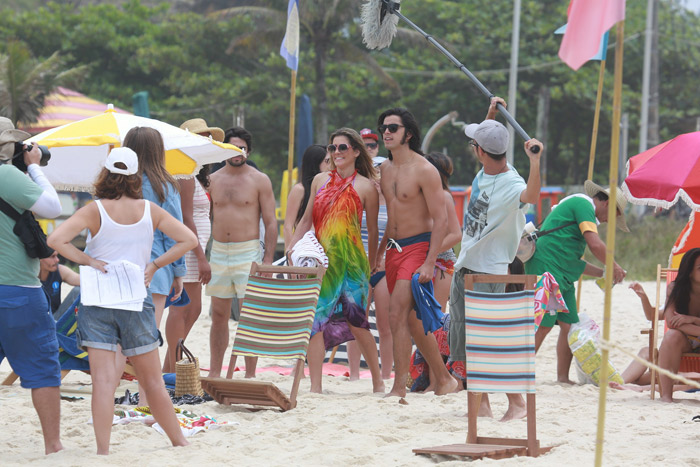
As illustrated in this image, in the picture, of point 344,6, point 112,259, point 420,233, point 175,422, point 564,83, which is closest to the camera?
point 112,259

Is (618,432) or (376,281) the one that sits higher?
(376,281)

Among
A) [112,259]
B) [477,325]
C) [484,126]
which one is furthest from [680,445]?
[112,259]

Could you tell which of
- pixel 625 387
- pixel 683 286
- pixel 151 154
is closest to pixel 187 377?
pixel 151 154

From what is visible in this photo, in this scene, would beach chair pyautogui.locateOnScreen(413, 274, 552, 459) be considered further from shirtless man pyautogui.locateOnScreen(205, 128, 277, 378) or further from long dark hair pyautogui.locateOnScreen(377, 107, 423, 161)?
shirtless man pyautogui.locateOnScreen(205, 128, 277, 378)

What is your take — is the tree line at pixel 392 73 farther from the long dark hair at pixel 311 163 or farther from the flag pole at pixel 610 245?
the flag pole at pixel 610 245

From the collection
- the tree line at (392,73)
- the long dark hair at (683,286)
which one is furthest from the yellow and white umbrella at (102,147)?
the tree line at (392,73)

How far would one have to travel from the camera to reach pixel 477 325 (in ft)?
15.0

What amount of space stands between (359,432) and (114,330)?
151 centimetres

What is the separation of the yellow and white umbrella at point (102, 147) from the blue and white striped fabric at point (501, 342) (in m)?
2.49

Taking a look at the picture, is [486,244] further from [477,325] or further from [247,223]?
[247,223]

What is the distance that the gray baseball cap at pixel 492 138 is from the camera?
5.32 metres

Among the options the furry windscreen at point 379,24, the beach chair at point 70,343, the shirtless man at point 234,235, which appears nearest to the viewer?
the beach chair at point 70,343

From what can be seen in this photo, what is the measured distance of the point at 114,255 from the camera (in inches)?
172

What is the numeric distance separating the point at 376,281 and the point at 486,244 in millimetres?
1378
